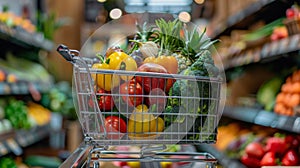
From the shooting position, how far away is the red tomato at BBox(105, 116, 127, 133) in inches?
45.2

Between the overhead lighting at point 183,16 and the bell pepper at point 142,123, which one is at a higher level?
the overhead lighting at point 183,16

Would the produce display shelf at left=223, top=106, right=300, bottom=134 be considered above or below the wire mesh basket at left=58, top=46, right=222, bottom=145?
below

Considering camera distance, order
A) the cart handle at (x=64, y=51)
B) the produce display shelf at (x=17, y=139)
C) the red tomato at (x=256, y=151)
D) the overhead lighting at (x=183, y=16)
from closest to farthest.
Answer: the cart handle at (x=64, y=51), the overhead lighting at (x=183, y=16), the red tomato at (x=256, y=151), the produce display shelf at (x=17, y=139)

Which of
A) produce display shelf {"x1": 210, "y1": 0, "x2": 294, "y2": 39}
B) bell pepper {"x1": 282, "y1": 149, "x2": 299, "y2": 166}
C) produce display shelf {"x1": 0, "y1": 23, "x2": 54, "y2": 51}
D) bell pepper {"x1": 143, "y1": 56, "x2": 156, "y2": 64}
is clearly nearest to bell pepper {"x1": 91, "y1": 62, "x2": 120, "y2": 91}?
bell pepper {"x1": 143, "y1": 56, "x2": 156, "y2": 64}

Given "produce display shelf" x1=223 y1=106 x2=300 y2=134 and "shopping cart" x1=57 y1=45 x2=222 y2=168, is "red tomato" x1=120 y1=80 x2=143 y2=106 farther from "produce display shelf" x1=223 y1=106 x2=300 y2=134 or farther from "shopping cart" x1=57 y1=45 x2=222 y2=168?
"produce display shelf" x1=223 y1=106 x2=300 y2=134

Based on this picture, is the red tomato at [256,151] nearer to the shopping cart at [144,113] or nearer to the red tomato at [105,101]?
the shopping cart at [144,113]

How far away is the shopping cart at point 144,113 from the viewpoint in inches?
45.4

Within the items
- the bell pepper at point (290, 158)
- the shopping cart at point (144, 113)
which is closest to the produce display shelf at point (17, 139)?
the bell pepper at point (290, 158)

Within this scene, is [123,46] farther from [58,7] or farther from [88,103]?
[58,7]

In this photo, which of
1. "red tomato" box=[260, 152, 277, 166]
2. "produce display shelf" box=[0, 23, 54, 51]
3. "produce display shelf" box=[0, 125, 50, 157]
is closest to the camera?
"red tomato" box=[260, 152, 277, 166]

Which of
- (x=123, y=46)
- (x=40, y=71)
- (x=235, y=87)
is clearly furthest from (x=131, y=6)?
(x=123, y=46)

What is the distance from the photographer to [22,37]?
3.97 m

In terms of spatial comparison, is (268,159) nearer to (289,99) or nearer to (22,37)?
(289,99)

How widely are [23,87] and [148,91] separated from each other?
10.2 feet
